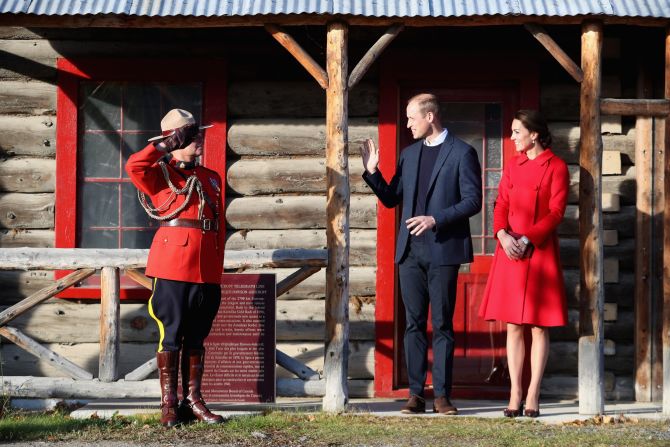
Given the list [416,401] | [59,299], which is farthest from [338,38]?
[59,299]

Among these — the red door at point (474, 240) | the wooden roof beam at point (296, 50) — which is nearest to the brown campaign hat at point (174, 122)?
the wooden roof beam at point (296, 50)

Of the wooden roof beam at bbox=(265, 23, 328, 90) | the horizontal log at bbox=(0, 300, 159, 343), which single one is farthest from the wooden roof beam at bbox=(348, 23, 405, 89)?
the horizontal log at bbox=(0, 300, 159, 343)

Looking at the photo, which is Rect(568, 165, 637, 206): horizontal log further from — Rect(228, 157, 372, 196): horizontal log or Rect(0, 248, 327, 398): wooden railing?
Rect(0, 248, 327, 398): wooden railing

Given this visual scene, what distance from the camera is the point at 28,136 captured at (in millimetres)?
9766

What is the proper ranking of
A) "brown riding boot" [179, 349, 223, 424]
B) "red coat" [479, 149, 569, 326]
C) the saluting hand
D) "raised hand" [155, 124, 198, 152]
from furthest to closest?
1. "red coat" [479, 149, 569, 326]
2. the saluting hand
3. "brown riding boot" [179, 349, 223, 424]
4. "raised hand" [155, 124, 198, 152]

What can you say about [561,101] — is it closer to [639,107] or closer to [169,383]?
[639,107]

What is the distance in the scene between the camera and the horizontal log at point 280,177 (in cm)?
969

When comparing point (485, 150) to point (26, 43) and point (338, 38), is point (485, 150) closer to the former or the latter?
point (338, 38)

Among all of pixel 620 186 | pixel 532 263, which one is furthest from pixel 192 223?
pixel 620 186

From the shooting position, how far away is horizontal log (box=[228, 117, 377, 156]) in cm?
970

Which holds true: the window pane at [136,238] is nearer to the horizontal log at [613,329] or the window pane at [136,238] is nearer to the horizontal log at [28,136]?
the horizontal log at [28,136]

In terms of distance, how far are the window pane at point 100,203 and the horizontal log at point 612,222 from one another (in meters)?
3.75

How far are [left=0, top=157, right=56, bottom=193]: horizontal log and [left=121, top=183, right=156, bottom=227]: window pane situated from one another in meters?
0.60

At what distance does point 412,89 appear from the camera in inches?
384
